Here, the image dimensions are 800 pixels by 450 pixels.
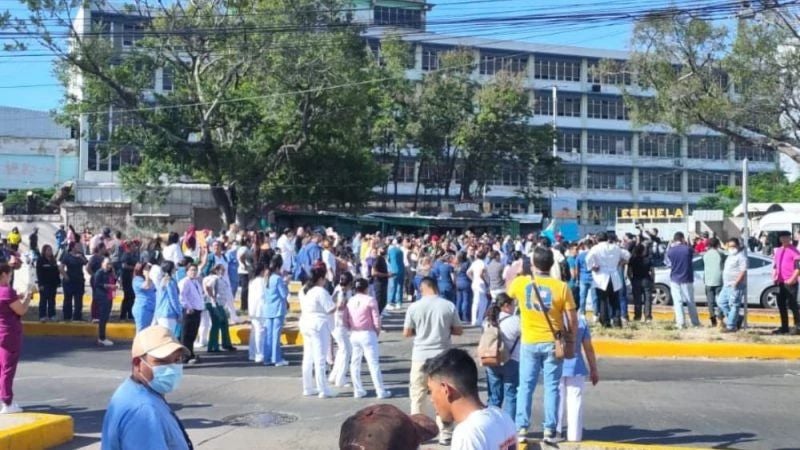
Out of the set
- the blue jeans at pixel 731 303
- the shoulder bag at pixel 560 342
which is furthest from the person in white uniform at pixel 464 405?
the blue jeans at pixel 731 303

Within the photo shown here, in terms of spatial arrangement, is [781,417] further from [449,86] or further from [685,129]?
[449,86]

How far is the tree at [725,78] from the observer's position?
85.4 ft

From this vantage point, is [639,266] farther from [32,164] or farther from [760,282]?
[32,164]

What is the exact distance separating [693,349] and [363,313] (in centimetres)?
667

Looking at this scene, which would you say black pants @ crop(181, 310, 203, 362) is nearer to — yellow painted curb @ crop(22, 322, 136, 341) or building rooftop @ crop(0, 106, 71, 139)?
yellow painted curb @ crop(22, 322, 136, 341)

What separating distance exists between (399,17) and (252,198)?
35.1 m

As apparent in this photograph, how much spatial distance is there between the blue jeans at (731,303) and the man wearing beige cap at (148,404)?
1349 cm

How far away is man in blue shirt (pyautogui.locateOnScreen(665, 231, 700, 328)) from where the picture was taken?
16516 millimetres

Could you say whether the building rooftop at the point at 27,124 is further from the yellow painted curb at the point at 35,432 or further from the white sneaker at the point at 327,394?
the yellow painted curb at the point at 35,432

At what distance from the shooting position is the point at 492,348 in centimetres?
884

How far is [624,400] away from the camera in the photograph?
1141cm

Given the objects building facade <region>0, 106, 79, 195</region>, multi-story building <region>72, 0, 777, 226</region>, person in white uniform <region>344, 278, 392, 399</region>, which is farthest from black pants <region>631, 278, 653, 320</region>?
building facade <region>0, 106, 79, 195</region>

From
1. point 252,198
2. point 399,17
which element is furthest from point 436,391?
point 399,17

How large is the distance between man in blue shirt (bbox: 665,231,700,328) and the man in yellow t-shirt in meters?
8.62
